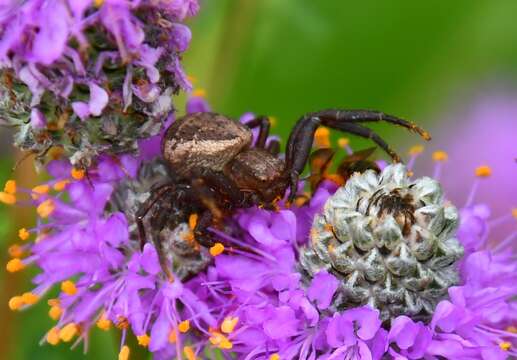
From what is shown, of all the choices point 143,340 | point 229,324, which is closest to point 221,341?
point 229,324

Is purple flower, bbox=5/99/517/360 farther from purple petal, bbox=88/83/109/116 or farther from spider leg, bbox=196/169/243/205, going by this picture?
purple petal, bbox=88/83/109/116

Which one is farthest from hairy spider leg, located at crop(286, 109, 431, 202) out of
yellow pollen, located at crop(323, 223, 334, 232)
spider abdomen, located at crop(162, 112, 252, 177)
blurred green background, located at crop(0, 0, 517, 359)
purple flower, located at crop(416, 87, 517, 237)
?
purple flower, located at crop(416, 87, 517, 237)

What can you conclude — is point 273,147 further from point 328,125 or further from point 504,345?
point 504,345

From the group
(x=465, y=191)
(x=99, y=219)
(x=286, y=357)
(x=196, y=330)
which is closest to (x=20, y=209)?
(x=99, y=219)

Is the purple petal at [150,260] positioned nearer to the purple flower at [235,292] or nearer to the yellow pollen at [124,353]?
the purple flower at [235,292]

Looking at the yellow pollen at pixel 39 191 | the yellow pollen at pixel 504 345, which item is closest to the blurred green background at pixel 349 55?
the yellow pollen at pixel 39 191

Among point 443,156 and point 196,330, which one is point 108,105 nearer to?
point 196,330

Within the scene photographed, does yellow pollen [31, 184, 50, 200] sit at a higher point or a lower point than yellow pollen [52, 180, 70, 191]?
lower
